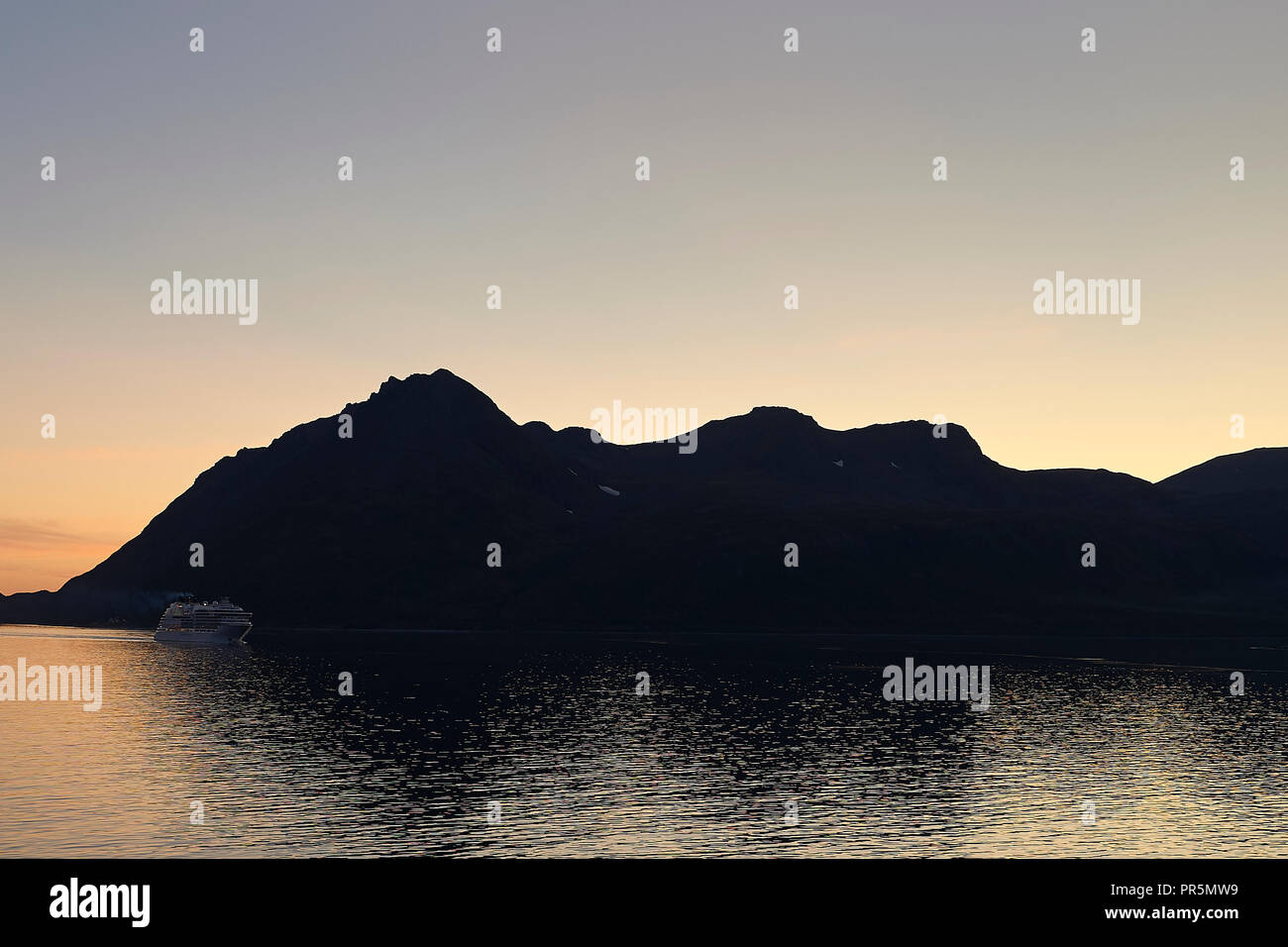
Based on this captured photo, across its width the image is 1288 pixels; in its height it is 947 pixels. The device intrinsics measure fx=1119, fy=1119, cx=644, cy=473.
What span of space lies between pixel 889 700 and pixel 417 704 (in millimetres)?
62970

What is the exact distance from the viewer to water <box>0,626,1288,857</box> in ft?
198

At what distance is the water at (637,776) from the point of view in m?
60.4

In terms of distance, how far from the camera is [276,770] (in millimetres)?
84875

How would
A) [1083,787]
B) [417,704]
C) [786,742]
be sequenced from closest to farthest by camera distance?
1. [1083,787]
2. [786,742]
3. [417,704]

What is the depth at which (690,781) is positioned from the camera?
81.0 m

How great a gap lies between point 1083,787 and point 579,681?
108 metres

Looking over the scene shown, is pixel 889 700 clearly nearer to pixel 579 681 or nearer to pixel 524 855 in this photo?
pixel 579 681

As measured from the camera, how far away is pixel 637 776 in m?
83.4

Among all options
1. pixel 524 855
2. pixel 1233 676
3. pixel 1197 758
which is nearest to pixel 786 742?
pixel 1197 758
